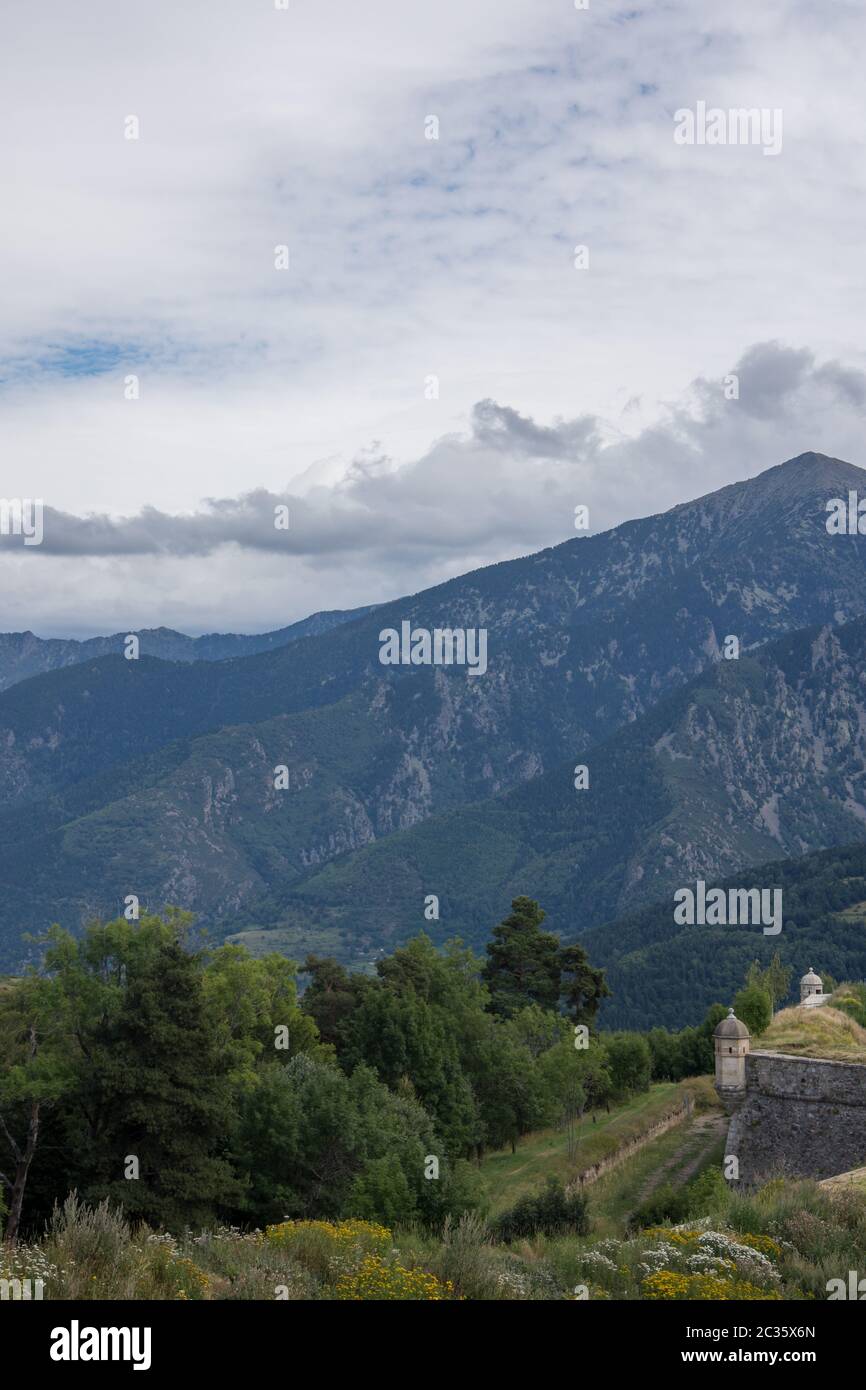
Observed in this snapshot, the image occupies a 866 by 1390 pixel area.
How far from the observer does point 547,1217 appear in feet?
105

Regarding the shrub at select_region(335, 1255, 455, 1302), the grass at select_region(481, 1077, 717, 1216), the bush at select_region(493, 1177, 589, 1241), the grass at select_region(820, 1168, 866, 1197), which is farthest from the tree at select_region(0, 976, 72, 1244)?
the grass at select_region(820, 1168, 866, 1197)

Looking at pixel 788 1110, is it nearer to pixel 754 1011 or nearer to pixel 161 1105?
pixel 161 1105

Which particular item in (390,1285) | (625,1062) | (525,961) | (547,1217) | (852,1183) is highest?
(525,961)

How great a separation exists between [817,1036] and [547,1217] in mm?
11767

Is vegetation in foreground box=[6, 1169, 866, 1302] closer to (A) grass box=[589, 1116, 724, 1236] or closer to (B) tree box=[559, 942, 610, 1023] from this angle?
(A) grass box=[589, 1116, 724, 1236]

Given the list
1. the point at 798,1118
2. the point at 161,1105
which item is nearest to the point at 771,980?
the point at 798,1118

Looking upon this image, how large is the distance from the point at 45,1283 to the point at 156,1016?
23327 mm

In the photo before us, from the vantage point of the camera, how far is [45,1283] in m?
13.0

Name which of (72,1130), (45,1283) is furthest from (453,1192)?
(45,1283)

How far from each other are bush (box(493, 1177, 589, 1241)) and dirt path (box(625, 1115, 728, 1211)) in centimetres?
605

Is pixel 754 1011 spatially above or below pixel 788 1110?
above

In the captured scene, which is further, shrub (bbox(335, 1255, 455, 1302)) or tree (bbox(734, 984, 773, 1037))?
tree (bbox(734, 984, 773, 1037))

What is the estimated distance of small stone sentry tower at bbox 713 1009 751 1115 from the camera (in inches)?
1453
